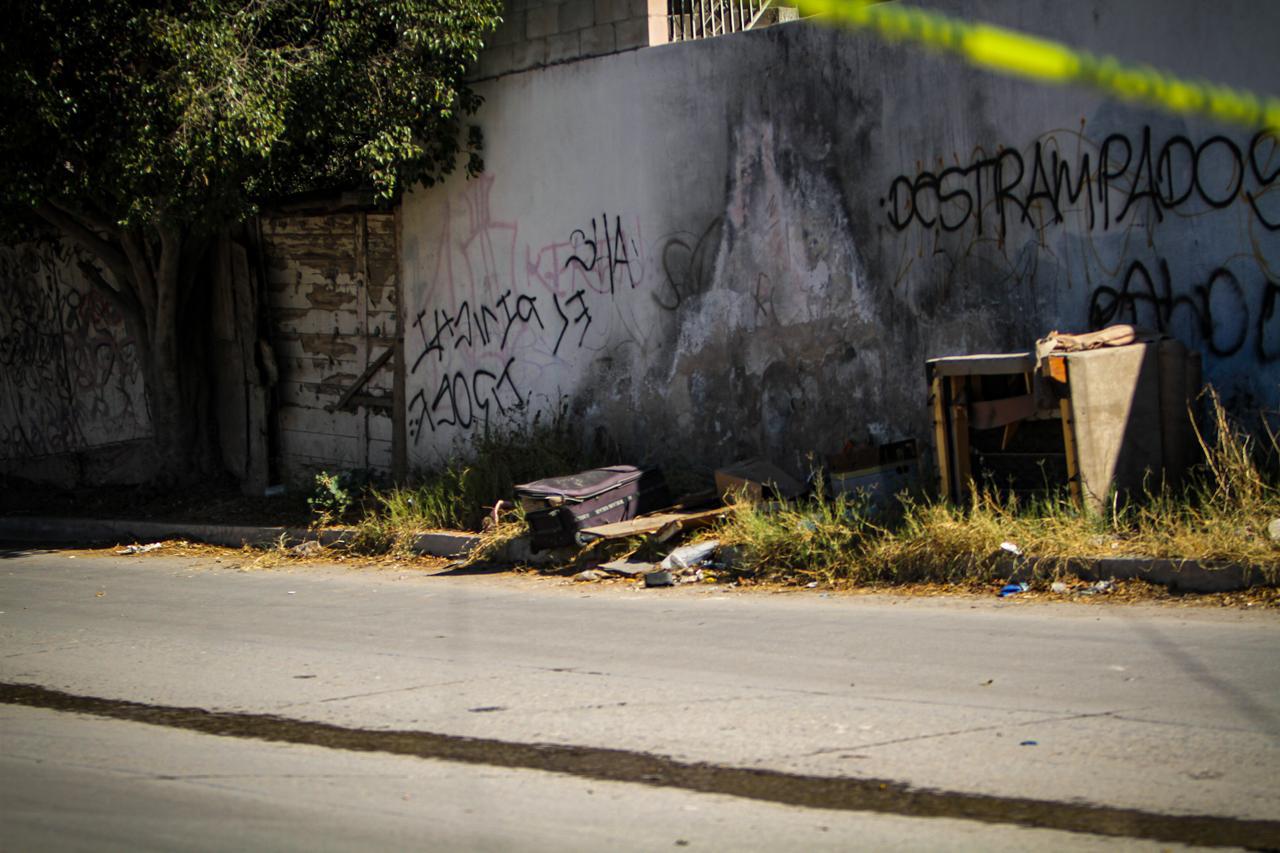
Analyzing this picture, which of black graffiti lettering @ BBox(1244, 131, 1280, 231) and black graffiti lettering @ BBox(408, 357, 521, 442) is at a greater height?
black graffiti lettering @ BBox(1244, 131, 1280, 231)

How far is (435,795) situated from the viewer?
444cm

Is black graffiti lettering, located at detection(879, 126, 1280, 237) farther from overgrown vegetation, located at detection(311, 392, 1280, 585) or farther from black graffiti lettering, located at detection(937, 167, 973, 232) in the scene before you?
overgrown vegetation, located at detection(311, 392, 1280, 585)

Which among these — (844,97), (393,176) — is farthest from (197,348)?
(844,97)

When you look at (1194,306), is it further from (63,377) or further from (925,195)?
(63,377)

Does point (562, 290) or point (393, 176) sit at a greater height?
point (393, 176)

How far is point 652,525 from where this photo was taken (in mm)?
9641

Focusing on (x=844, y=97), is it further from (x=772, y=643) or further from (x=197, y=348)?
(x=197, y=348)

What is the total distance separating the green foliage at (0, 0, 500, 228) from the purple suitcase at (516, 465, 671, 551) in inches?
149

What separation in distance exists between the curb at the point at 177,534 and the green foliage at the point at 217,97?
2979 millimetres

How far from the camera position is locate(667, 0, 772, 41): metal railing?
11750mm

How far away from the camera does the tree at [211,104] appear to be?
10781mm

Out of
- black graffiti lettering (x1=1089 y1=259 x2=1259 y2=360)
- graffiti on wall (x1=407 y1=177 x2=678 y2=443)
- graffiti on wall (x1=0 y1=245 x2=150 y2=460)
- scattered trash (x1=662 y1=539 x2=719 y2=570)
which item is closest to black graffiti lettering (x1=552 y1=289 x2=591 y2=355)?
graffiti on wall (x1=407 y1=177 x2=678 y2=443)

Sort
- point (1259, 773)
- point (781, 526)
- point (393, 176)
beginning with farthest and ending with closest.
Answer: point (393, 176), point (781, 526), point (1259, 773)

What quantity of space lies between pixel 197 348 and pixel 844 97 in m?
8.02
